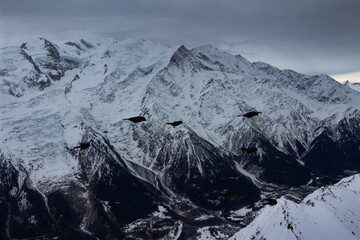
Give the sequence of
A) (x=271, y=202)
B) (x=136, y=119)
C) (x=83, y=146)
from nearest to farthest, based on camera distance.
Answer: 1. (x=136, y=119)
2. (x=83, y=146)
3. (x=271, y=202)

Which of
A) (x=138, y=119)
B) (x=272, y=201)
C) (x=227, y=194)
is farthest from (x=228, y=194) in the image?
(x=138, y=119)

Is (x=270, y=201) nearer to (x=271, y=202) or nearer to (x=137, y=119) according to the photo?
(x=271, y=202)

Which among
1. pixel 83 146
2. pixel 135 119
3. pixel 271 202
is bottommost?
pixel 271 202

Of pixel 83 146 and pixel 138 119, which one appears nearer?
pixel 138 119

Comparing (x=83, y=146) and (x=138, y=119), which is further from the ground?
(x=138, y=119)

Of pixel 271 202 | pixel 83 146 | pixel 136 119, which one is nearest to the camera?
pixel 136 119

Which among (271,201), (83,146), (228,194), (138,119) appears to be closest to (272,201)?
(271,201)

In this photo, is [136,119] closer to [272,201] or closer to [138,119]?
[138,119]

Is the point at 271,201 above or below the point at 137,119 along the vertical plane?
below

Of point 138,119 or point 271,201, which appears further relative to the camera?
point 271,201
